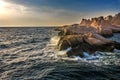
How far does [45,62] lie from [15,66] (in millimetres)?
3017

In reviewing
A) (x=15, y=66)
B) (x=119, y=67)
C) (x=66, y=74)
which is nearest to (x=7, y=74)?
(x=15, y=66)

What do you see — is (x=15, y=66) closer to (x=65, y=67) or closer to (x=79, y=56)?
(x=65, y=67)

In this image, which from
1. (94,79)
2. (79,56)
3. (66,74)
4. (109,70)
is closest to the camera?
(94,79)

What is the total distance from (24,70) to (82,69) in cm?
484

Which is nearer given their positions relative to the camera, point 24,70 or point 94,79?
point 94,79

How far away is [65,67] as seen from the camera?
59.1 feet

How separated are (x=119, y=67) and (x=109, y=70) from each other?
1.63 meters

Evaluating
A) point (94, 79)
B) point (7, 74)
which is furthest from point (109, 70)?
point (7, 74)

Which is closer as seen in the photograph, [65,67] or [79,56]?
[65,67]

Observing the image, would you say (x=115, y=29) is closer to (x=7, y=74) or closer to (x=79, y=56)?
(x=79, y=56)

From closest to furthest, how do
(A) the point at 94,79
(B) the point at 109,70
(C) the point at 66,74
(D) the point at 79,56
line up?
(A) the point at 94,79 < (C) the point at 66,74 < (B) the point at 109,70 < (D) the point at 79,56

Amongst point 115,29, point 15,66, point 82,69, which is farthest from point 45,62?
point 115,29

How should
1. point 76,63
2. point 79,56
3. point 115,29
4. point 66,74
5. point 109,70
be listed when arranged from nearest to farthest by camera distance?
point 66,74
point 109,70
point 76,63
point 79,56
point 115,29

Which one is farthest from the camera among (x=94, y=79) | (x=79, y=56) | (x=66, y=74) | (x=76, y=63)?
(x=79, y=56)
